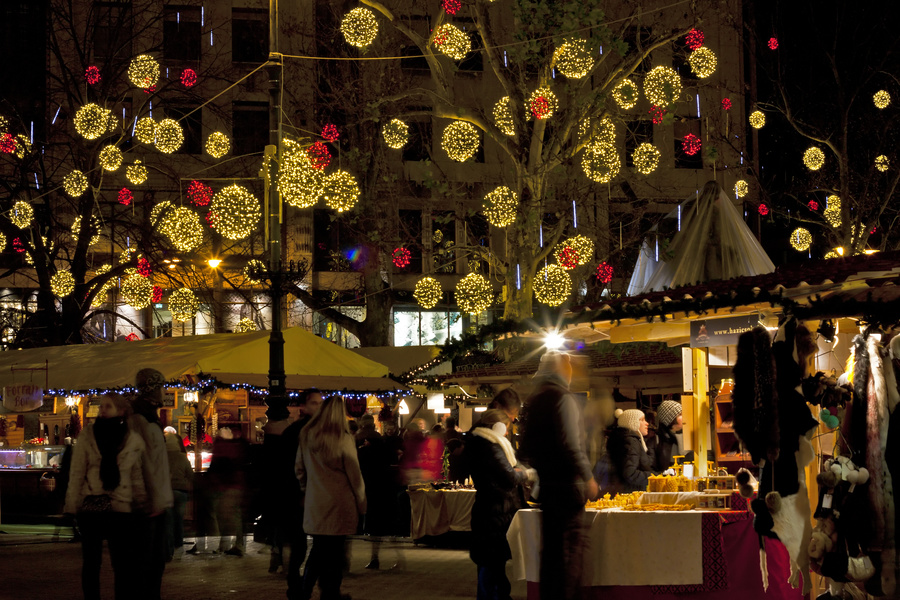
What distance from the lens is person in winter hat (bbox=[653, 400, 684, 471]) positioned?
43.3 ft

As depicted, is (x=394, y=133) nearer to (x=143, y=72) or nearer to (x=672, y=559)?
(x=143, y=72)

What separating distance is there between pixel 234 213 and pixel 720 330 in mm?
7561


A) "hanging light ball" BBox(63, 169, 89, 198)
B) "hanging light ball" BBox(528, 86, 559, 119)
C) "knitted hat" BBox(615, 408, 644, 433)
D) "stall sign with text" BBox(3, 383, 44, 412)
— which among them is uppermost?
"hanging light ball" BBox(528, 86, 559, 119)

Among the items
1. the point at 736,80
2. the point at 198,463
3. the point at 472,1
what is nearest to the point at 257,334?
the point at 198,463

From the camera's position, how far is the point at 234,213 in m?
14.6

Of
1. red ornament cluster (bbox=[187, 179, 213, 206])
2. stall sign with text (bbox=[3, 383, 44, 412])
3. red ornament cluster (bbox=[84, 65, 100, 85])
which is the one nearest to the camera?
stall sign with text (bbox=[3, 383, 44, 412])

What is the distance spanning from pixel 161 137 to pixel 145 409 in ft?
34.4

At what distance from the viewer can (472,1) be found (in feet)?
61.7

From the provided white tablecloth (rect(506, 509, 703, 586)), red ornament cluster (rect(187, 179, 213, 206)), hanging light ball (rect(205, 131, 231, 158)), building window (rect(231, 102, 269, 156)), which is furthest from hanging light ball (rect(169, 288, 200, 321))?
building window (rect(231, 102, 269, 156))

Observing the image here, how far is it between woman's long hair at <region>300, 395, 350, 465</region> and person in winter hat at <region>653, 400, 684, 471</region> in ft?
21.0

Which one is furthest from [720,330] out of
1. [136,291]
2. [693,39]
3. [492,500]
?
[136,291]

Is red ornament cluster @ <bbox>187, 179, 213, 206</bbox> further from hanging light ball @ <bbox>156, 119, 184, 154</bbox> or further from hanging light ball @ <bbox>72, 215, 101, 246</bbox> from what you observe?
hanging light ball @ <bbox>72, 215, 101, 246</bbox>

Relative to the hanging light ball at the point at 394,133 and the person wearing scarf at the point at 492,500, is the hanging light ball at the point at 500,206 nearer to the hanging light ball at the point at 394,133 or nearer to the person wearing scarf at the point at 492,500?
the hanging light ball at the point at 394,133

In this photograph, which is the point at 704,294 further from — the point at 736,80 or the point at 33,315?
the point at 736,80
